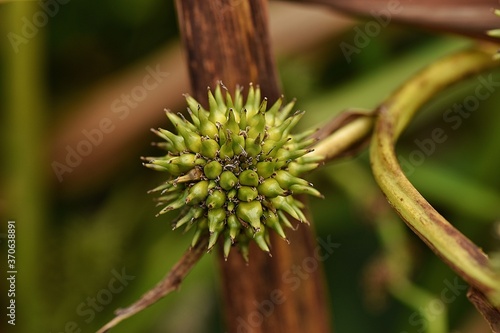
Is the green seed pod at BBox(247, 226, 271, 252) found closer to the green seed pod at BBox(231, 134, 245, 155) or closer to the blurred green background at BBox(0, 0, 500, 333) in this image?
the green seed pod at BBox(231, 134, 245, 155)

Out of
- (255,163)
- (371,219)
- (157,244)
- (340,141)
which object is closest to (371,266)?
(371,219)

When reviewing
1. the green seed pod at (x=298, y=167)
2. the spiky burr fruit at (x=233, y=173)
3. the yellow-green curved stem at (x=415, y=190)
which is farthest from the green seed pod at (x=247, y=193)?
the yellow-green curved stem at (x=415, y=190)

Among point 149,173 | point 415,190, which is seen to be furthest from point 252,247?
point 149,173

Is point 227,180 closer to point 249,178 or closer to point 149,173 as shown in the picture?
point 249,178

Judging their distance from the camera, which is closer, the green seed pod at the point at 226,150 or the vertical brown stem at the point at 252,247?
the green seed pod at the point at 226,150

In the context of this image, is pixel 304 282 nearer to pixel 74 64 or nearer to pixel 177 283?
pixel 177 283

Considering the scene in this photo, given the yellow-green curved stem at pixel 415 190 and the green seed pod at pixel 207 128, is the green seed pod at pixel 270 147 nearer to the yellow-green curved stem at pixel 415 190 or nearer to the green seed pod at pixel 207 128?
the green seed pod at pixel 207 128
